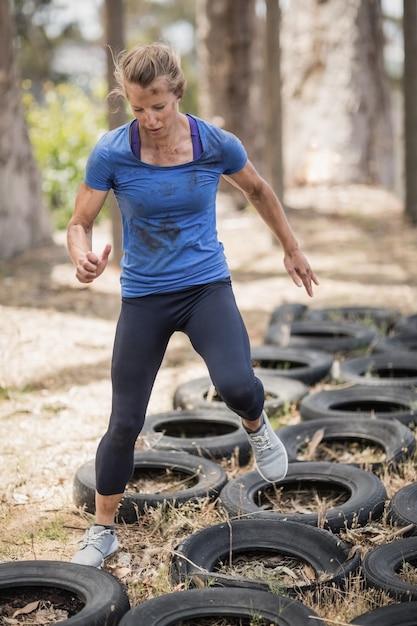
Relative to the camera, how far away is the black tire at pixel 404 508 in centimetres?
418

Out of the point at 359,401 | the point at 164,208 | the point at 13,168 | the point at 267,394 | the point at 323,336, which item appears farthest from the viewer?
the point at 13,168

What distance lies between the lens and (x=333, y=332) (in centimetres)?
852

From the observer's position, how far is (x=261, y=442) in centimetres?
427

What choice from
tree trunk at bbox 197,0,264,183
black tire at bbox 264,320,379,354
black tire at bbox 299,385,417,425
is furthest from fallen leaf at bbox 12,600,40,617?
tree trunk at bbox 197,0,264,183

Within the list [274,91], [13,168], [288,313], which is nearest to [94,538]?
[288,313]

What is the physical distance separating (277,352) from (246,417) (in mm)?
3489

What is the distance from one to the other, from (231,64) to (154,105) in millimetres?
12333

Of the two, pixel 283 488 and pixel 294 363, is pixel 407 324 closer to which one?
pixel 294 363

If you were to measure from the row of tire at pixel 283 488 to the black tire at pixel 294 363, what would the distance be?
1 centimetres

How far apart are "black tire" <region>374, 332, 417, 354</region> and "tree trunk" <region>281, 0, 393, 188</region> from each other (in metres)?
9.60

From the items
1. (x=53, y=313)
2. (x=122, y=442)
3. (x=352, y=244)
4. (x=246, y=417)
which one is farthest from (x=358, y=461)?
(x=352, y=244)

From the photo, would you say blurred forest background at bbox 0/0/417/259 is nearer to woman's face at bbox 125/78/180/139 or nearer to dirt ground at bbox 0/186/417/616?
dirt ground at bbox 0/186/417/616

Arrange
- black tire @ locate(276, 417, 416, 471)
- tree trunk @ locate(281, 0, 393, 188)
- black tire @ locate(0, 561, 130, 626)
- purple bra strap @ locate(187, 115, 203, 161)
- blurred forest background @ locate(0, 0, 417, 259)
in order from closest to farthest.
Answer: black tire @ locate(0, 561, 130, 626)
purple bra strap @ locate(187, 115, 203, 161)
black tire @ locate(276, 417, 416, 471)
blurred forest background @ locate(0, 0, 417, 259)
tree trunk @ locate(281, 0, 393, 188)

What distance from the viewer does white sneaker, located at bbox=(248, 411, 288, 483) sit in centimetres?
427
